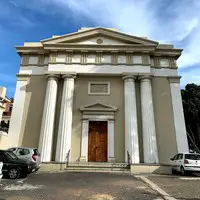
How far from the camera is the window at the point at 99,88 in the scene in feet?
56.2

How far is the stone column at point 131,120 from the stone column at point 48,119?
585 cm

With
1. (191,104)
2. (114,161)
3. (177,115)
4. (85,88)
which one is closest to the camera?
(114,161)

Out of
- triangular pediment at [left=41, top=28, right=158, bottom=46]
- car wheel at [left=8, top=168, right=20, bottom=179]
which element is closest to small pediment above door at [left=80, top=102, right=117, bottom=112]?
triangular pediment at [left=41, top=28, right=158, bottom=46]

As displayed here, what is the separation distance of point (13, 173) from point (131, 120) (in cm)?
921

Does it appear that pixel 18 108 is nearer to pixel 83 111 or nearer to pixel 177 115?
pixel 83 111

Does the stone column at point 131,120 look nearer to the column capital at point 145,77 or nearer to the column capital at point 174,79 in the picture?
the column capital at point 145,77

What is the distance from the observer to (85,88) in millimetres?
17234

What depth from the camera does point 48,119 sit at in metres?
15.4

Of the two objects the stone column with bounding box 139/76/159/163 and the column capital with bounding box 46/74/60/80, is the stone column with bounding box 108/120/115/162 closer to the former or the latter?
the stone column with bounding box 139/76/159/163

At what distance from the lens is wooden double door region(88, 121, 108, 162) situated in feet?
51.4

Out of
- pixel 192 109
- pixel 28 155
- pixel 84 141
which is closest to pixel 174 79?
pixel 192 109

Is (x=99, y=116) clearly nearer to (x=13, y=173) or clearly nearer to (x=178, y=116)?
(x=178, y=116)

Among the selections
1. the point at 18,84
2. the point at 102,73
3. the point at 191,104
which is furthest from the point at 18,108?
the point at 191,104

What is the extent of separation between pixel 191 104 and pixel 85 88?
14.9 metres
